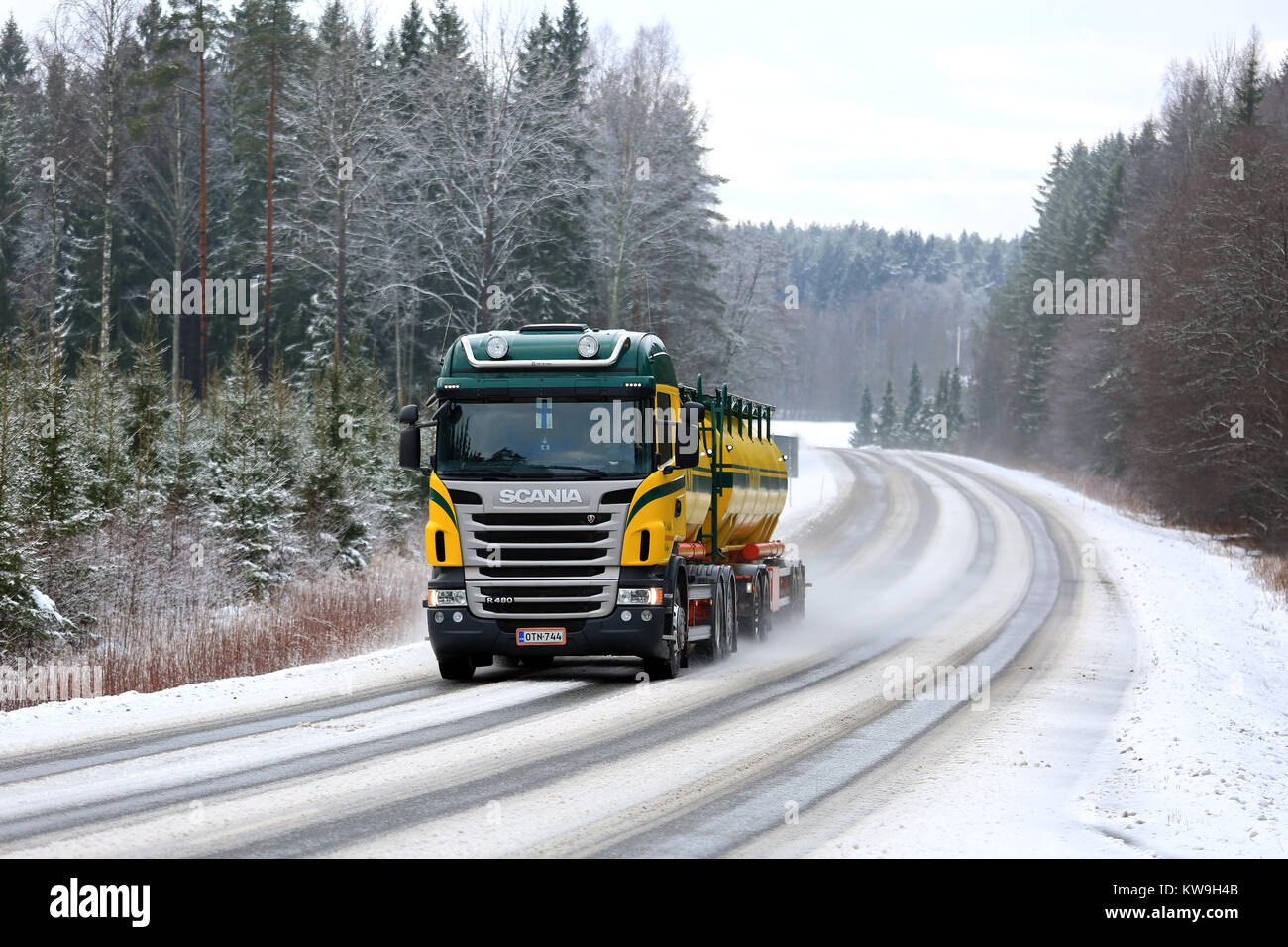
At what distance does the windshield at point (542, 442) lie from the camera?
15062 millimetres

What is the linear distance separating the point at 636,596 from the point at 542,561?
1065 mm

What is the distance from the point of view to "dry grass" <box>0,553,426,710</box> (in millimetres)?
15453

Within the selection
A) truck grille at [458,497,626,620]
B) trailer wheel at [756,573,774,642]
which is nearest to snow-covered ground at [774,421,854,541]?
trailer wheel at [756,573,774,642]

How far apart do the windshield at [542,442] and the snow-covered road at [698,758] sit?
2308mm

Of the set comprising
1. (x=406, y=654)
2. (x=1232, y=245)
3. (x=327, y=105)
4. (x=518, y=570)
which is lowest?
(x=406, y=654)

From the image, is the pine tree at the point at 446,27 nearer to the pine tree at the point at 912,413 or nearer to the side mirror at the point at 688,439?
the side mirror at the point at 688,439

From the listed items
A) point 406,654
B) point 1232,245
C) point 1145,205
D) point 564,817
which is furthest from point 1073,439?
point 564,817

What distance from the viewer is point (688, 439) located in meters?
16.1

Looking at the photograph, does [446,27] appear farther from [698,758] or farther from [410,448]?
[698,758]

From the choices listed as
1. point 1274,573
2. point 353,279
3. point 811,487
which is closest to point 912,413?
point 811,487
